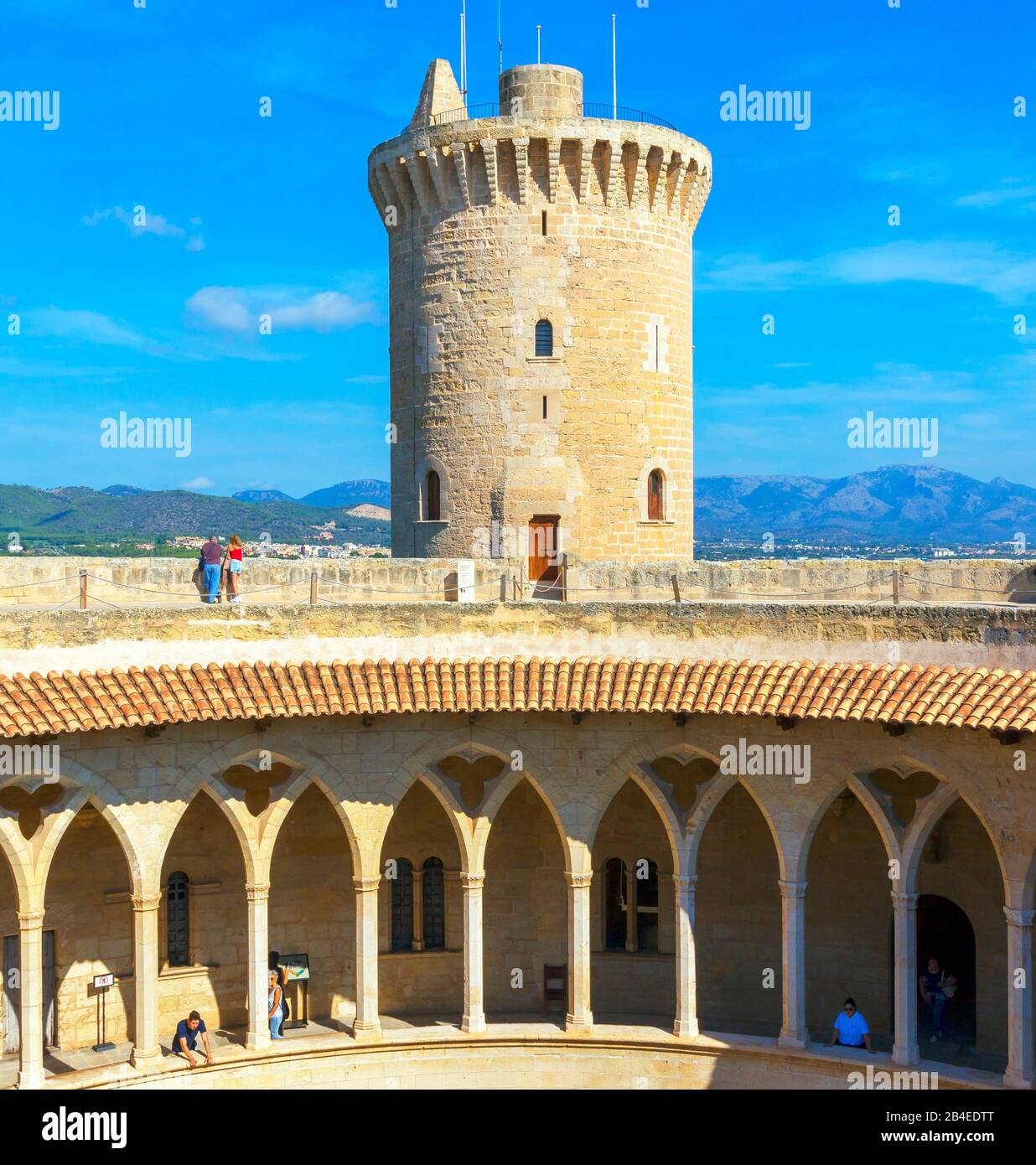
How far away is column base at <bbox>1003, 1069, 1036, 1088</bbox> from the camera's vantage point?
20.8m

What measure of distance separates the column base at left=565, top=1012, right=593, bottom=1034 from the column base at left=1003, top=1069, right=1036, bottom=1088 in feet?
22.5

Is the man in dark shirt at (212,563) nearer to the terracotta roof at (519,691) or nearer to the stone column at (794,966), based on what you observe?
the terracotta roof at (519,691)

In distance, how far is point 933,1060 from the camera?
76.4 feet

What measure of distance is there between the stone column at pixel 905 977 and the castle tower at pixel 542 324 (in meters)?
13.2

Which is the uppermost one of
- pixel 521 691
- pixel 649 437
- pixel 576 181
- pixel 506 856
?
pixel 576 181

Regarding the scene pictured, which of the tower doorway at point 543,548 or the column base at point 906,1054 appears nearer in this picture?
the column base at point 906,1054

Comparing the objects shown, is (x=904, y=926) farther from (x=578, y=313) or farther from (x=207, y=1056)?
(x=578, y=313)

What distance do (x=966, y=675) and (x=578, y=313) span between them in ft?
50.1

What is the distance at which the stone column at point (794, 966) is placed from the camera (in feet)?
74.7

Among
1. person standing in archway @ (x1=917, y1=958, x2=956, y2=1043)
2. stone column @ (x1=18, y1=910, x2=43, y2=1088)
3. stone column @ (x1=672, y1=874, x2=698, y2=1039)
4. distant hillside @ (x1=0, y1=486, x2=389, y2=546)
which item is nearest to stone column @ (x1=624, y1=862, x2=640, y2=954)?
stone column @ (x1=672, y1=874, x2=698, y2=1039)

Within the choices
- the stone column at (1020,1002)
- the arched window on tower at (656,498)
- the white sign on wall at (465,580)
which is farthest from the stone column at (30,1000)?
the arched window on tower at (656,498)

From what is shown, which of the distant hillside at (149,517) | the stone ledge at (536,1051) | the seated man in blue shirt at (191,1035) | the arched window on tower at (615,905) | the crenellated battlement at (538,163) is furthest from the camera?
the distant hillside at (149,517)

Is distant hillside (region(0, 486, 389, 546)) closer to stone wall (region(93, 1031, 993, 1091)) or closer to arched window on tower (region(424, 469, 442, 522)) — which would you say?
arched window on tower (region(424, 469, 442, 522))
